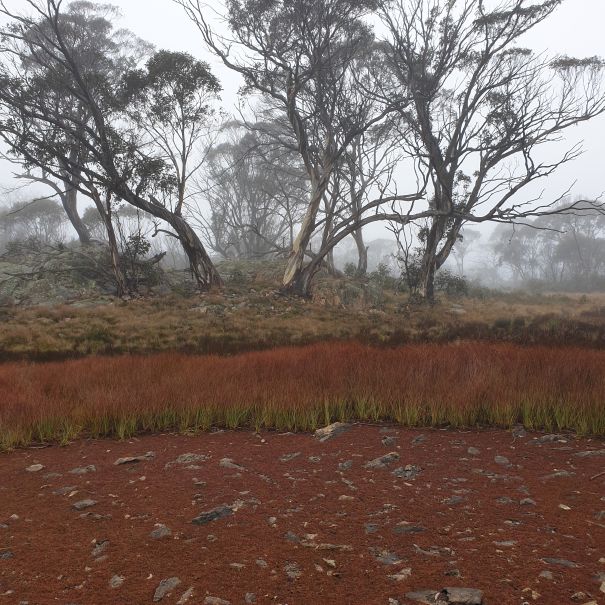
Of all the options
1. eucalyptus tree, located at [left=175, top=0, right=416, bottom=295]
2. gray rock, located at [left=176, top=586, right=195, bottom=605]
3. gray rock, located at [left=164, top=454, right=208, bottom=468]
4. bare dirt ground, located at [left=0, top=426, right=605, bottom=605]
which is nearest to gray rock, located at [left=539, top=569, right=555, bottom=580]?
bare dirt ground, located at [left=0, top=426, right=605, bottom=605]

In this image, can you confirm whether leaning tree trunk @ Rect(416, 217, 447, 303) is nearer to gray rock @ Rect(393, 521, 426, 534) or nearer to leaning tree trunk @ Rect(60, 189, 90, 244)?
gray rock @ Rect(393, 521, 426, 534)

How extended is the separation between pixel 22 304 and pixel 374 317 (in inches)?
525

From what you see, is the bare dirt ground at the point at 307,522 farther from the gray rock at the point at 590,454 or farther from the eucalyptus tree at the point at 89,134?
the eucalyptus tree at the point at 89,134

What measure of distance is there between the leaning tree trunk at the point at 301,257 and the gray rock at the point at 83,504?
15.5 meters

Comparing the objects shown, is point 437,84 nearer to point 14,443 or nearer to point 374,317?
point 374,317

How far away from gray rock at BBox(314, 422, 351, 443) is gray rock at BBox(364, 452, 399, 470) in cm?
84

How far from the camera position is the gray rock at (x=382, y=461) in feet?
13.3

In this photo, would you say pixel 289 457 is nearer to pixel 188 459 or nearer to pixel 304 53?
pixel 188 459

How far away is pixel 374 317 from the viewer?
15438mm

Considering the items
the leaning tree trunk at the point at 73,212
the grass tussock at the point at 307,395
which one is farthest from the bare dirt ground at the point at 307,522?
the leaning tree trunk at the point at 73,212

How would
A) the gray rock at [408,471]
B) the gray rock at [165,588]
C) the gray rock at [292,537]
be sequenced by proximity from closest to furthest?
the gray rock at [165,588] < the gray rock at [292,537] < the gray rock at [408,471]

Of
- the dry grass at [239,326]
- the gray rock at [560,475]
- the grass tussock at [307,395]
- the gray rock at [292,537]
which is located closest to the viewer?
the gray rock at [292,537]

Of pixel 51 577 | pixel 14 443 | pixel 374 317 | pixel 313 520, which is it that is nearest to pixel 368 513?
pixel 313 520

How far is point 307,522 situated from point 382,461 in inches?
52.0
